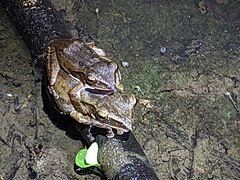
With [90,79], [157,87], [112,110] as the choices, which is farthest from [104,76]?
[157,87]

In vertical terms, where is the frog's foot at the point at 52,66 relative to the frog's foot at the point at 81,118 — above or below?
above

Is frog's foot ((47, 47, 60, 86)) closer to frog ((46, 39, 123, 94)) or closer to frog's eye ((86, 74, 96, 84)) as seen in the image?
frog ((46, 39, 123, 94))

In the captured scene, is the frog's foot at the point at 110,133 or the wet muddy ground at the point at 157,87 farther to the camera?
the wet muddy ground at the point at 157,87

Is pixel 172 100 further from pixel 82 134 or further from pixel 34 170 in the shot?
pixel 34 170

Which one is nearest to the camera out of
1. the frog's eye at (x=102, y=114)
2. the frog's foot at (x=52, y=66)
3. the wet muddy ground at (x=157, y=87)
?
the frog's eye at (x=102, y=114)

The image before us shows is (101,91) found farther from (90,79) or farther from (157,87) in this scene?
(157,87)

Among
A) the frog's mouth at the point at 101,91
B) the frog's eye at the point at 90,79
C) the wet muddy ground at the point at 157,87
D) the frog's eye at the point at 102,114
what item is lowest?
the wet muddy ground at the point at 157,87

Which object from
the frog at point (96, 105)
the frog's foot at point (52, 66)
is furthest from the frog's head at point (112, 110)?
the frog's foot at point (52, 66)

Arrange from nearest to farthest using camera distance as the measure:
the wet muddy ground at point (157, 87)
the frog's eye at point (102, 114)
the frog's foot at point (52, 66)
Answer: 1. the frog's eye at point (102, 114)
2. the frog's foot at point (52, 66)
3. the wet muddy ground at point (157, 87)

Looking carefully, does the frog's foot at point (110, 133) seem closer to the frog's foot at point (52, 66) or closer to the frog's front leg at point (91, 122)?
the frog's front leg at point (91, 122)
